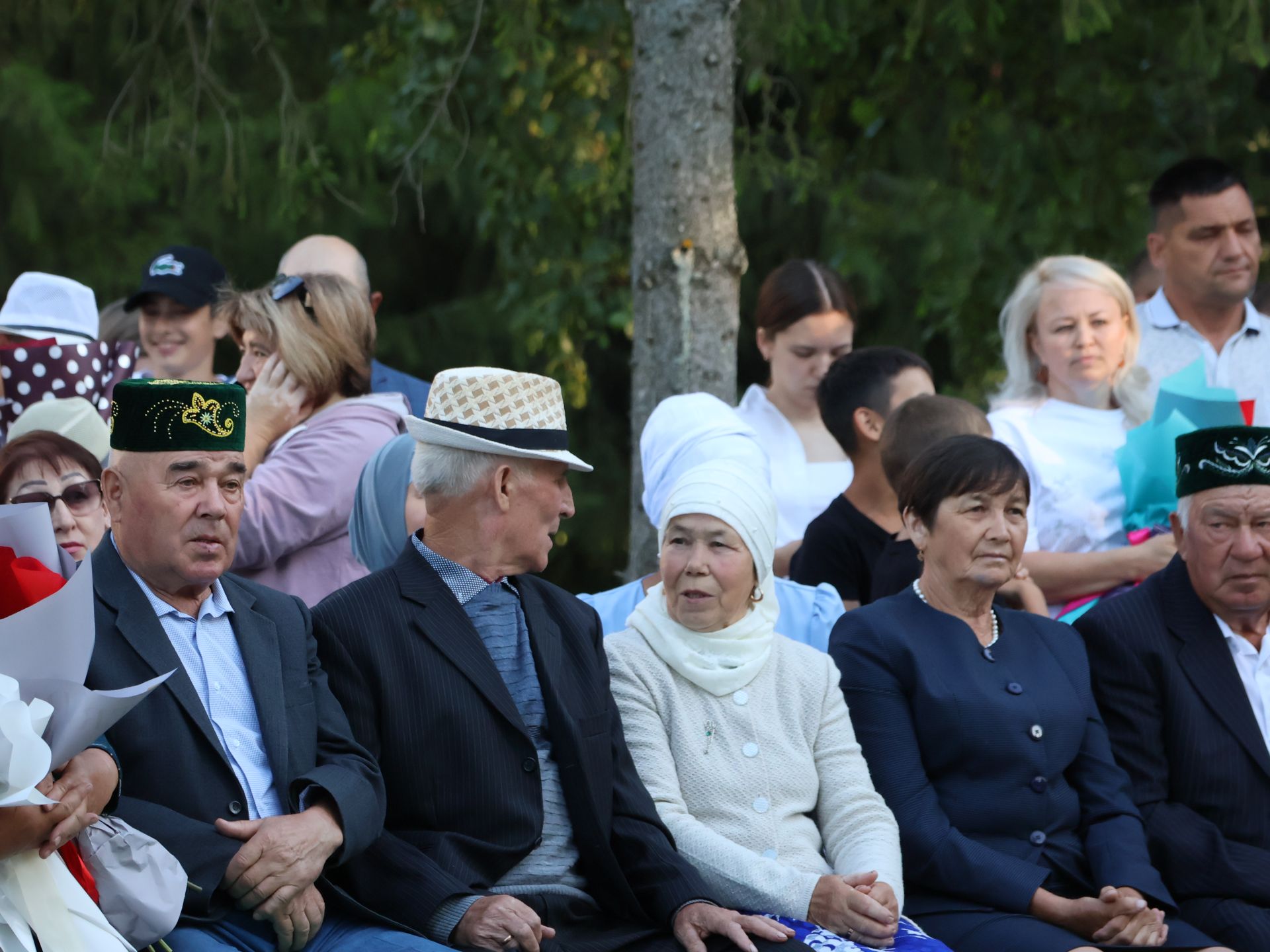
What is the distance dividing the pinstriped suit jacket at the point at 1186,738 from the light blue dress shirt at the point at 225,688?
7.72 ft

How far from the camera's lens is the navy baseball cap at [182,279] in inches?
235

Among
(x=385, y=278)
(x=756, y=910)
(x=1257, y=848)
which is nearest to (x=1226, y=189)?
(x=1257, y=848)

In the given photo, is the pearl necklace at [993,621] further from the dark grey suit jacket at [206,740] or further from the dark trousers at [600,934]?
the dark grey suit jacket at [206,740]

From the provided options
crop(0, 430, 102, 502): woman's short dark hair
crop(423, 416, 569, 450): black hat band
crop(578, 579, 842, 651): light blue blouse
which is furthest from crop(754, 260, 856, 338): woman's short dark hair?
crop(0, 430, 102, 502): woman's short dark hair

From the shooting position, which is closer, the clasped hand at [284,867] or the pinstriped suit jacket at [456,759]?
the clasped hand at [284,867]

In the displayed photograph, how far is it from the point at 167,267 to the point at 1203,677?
3.83 meters

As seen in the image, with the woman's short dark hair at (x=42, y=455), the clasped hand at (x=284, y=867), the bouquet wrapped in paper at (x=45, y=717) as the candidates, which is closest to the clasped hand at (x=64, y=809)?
the bouquet wrapped in paper at (x=45, y=717)

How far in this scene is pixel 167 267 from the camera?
6027mm

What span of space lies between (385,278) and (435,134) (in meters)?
3.19

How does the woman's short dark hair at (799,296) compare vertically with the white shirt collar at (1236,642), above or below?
above

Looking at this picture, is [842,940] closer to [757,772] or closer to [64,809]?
[757,772]

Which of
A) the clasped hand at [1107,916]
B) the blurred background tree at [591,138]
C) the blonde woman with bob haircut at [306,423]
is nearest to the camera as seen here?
the clasped hand at [1107,916]

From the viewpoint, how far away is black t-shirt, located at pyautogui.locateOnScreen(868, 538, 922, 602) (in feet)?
16.4

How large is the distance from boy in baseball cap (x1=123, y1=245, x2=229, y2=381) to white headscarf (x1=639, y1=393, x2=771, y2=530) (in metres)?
1.90
